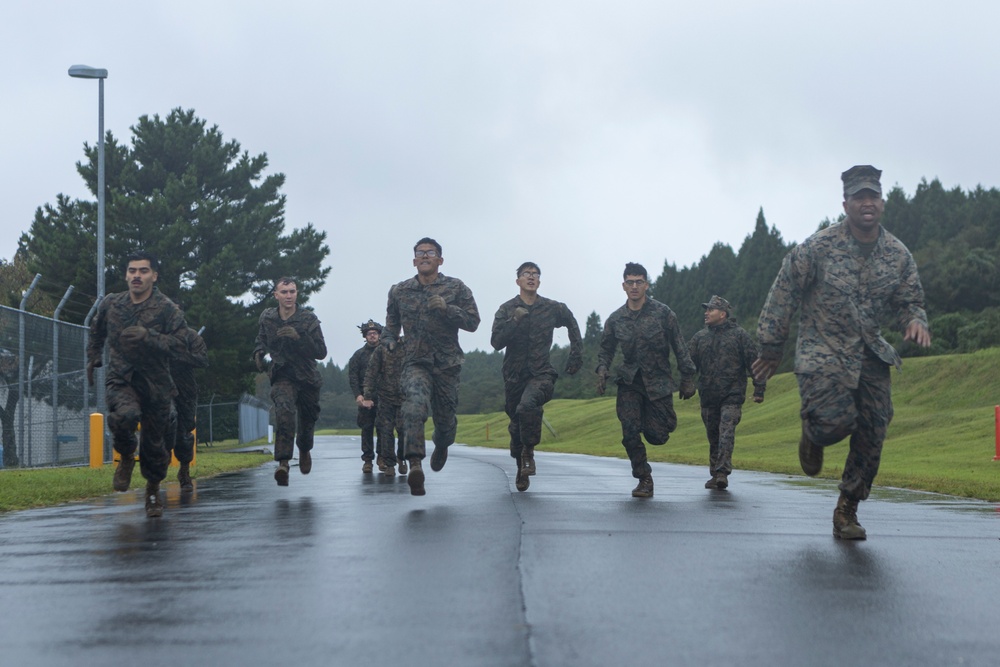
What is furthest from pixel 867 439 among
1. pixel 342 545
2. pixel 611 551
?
pixel 342 545

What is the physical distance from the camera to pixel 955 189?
3703 inches

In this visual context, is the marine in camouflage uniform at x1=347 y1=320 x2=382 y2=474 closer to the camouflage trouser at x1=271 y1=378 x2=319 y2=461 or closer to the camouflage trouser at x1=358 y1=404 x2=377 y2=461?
the camouflage trouser at x1=358 y1=404 x2=377 y2=461

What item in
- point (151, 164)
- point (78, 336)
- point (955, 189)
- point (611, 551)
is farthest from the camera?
point (955, 189)

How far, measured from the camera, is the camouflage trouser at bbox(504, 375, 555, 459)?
11344 millimetres

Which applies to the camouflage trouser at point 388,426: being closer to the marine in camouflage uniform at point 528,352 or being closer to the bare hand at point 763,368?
the marine in camouflage uniform at point 528,352

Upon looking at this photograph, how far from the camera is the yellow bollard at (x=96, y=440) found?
19.5 metres

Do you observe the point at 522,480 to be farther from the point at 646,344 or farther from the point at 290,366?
the point at 290,366

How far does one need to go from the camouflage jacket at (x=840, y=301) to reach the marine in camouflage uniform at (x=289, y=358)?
223 inches

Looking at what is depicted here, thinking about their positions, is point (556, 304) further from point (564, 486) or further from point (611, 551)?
point (611, 551)

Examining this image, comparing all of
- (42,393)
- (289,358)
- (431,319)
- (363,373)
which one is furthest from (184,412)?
(42,393)

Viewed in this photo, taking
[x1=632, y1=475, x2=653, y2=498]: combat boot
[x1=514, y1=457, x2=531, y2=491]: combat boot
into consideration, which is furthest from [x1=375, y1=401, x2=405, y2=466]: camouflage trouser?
[x1=632, y1=475, x2=653, y2=498]: combat boot

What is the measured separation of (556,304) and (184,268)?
112 feet

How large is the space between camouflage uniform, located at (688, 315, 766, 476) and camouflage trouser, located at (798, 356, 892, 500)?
5.59m

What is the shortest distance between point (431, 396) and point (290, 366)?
2.17 meters
